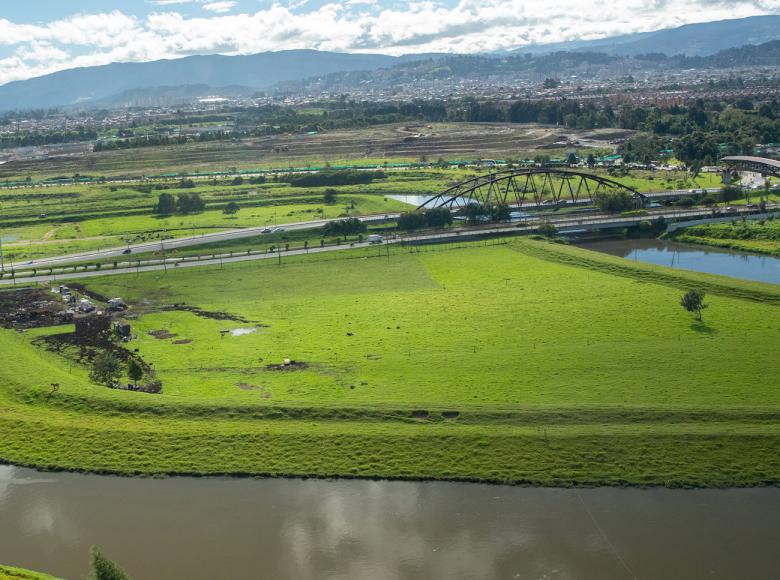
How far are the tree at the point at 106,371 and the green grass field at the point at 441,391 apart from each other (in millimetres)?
963

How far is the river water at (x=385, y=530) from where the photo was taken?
81.6 feet

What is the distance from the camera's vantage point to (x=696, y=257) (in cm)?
6412

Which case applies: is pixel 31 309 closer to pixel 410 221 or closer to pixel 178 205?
pixel 410 221

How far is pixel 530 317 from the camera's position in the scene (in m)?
46.5

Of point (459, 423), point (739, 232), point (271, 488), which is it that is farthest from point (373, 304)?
point (739, 232)

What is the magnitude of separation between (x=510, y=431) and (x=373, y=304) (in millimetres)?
20021

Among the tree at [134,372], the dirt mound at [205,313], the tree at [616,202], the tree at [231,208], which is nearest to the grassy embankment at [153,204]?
the tree at [231,208]

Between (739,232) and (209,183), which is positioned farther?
(209,183)

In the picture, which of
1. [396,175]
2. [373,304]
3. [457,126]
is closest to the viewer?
[373,304]

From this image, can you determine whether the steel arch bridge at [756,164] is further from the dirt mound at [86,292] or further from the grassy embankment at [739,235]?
the dirt mound at [86,292]

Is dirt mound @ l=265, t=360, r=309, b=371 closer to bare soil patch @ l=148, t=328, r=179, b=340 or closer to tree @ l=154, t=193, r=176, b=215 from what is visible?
bare soil patch @ l=148, t=328, r=179, b=340

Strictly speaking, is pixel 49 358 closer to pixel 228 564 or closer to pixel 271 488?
pixel 271 488

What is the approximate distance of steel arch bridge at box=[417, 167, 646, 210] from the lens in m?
83.9

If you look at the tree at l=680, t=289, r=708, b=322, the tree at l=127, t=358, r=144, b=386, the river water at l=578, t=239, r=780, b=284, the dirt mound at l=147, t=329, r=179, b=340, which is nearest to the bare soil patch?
the dirt mound at l=147, t=329, r=179, b=340
